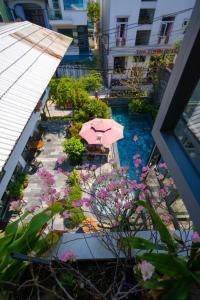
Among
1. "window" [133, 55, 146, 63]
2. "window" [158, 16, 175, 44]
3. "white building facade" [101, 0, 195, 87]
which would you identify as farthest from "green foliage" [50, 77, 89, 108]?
"window" [158, 16, 175, 44]

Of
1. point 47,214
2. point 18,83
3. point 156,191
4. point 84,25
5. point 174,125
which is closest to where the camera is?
point 47,214

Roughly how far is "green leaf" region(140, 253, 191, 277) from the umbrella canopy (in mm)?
7958

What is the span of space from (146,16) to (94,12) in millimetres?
10967

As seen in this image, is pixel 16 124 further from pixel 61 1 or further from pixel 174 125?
pixel 61 1

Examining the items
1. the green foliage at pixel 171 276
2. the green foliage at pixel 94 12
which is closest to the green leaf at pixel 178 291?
the green foliage at pixel 171 276

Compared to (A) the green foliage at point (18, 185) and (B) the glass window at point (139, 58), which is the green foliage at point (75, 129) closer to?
(A) the green foliage at point (18, 185)

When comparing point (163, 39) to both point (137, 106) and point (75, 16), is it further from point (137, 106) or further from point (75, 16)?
point (75, 16)

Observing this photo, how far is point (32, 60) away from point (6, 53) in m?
1.18

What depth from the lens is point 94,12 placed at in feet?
72.2

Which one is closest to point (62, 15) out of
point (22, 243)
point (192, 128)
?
point (192, 128)

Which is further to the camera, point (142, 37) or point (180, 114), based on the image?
point (142, 37)

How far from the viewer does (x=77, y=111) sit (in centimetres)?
1274

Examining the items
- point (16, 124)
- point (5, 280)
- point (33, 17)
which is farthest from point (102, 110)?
point (33, 17)

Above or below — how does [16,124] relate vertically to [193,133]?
above
